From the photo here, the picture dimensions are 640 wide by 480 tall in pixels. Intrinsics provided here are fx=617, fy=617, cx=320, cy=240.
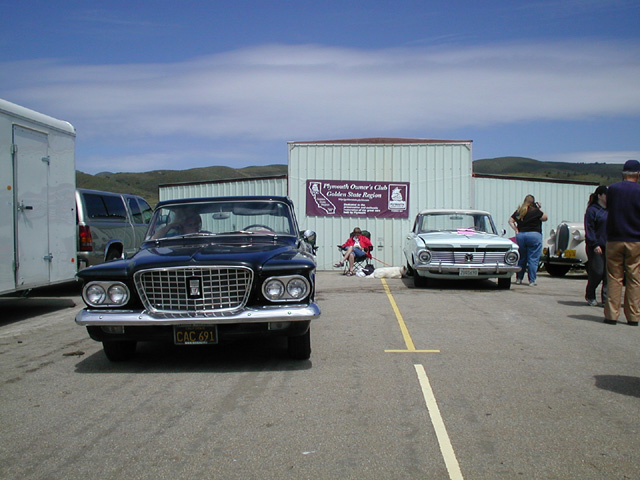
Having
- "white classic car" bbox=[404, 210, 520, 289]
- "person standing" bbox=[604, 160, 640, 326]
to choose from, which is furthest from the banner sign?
"person standing" bbox=[604, 160, 640, 326]

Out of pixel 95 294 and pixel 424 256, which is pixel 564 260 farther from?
pixel 95 294

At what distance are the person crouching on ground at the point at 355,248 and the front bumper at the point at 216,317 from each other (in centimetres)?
1033

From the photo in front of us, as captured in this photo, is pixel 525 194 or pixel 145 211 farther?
pixel 525 194

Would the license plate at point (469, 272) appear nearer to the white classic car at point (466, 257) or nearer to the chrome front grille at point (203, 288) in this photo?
the white classic car at point (466, 257)

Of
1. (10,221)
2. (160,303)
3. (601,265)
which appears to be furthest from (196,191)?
(160,303)

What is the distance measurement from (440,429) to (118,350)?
3.26m

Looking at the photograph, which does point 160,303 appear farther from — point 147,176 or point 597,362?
point 147,176

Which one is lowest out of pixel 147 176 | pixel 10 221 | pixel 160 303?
pixel 160 303

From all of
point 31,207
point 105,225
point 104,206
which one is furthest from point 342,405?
point 104,206

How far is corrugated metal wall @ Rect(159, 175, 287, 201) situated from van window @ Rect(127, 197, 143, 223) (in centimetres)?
448

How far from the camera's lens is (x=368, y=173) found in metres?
18.3

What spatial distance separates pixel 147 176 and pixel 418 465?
4209 inches

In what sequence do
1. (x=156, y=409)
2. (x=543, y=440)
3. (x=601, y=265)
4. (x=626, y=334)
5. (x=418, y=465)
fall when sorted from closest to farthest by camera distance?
(x=418, y=465)
(x=543, y=440)
(x=156, y=409)
(x=626, y=334)
(x=601, y=265)

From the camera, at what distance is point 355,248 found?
52.0 feet
